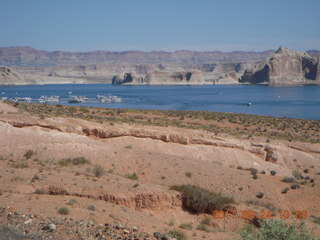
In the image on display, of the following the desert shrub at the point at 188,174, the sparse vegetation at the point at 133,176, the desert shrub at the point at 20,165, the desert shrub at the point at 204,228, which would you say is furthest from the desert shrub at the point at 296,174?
the desert shrub at the point at 20,165

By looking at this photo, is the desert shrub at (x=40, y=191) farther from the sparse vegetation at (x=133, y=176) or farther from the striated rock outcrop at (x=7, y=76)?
the striated rock outcrop at (x=7, y=76)

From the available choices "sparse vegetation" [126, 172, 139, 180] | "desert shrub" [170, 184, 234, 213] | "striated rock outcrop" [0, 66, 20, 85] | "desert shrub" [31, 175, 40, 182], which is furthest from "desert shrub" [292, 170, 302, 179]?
"striated rock outcrop" [0, 66, 20, 85]

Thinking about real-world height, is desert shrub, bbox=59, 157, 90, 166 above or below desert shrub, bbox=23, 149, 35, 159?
below

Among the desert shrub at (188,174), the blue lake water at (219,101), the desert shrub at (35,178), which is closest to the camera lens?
the desert shrub at (35,178)

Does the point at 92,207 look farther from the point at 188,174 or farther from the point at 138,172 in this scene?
the point at 188,174

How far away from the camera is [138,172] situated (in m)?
16.0

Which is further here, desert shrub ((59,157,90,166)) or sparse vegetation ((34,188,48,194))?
desert shrub ((59,157,90,166))

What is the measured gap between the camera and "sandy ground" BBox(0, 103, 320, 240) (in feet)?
34.3

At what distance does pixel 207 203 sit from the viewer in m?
12.4

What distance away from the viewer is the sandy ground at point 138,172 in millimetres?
10461

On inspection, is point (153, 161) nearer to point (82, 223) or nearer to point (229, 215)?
point (229, 215)

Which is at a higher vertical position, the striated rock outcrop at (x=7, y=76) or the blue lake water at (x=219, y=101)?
the striated rock outcrop at (x=7, y=76)

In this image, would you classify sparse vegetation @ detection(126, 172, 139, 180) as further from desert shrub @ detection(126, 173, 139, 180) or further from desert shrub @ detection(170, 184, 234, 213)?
desert shrub @ detection(170, 184, 234, 213)

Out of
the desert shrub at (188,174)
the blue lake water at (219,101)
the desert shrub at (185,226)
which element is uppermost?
the desert shrub at (188,174)
